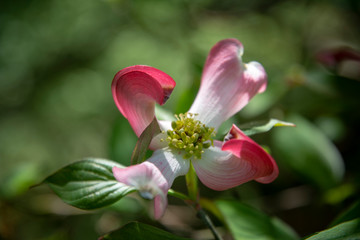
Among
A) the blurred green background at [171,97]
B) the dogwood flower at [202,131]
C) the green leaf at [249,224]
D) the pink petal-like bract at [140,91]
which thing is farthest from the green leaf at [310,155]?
the pink petal-like bract at [140,91]

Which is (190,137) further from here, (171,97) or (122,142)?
(171,97)

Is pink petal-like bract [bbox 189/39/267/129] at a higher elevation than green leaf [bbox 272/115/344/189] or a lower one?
higher

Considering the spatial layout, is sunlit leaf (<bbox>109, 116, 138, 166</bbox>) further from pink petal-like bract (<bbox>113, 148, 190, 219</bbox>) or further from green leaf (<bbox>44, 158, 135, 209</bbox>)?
pink petal-like bract (<bbox>113, 148, 190, 219</bbox>)

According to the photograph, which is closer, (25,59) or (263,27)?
(263,27)

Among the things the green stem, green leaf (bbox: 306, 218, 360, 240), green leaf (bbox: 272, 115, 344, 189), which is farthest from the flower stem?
green leaf (bbox: 272, 115, 344, 189)

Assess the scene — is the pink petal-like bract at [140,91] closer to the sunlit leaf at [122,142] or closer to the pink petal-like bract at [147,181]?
the pink petal-like bract at [147,181]

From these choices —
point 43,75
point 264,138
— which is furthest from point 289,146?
point 43,75

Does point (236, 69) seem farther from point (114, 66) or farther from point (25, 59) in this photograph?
point (25, 59)
